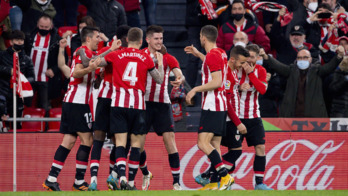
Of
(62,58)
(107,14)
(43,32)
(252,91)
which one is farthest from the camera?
(107,14)

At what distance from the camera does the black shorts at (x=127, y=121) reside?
9086 millimetres

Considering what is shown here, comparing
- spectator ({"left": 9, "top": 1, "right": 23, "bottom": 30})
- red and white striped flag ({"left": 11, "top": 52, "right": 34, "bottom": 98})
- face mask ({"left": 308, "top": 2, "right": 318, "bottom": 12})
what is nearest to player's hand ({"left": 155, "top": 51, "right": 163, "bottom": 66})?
red and white striped flag ({"left": 11, "top": 52, "right": 34, "bottom": 98})

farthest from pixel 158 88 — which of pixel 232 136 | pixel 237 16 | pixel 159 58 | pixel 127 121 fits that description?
pixel 237 16

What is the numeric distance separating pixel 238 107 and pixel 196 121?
270 cm

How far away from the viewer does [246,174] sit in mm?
11734

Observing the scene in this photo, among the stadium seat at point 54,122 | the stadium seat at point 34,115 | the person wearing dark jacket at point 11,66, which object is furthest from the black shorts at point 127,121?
the person wearing dark jacket at point 11,66

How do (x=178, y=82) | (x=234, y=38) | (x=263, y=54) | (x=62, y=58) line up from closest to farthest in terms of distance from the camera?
(x=178, y=82), (x=263, y=54), (x=62, y=58), (x=234, y=38)

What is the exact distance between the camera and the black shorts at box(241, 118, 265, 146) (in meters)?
10.2

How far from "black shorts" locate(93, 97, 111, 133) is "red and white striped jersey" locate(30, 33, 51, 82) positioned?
3.51m

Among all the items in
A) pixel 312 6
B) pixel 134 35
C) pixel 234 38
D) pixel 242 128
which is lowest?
pixel 242 128

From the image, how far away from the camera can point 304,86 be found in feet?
40.5

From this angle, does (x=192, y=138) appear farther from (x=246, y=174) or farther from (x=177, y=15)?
(x=177, y=15)

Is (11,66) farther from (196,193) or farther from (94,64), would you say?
(196,193)

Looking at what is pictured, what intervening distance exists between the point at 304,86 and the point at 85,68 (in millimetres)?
4501
